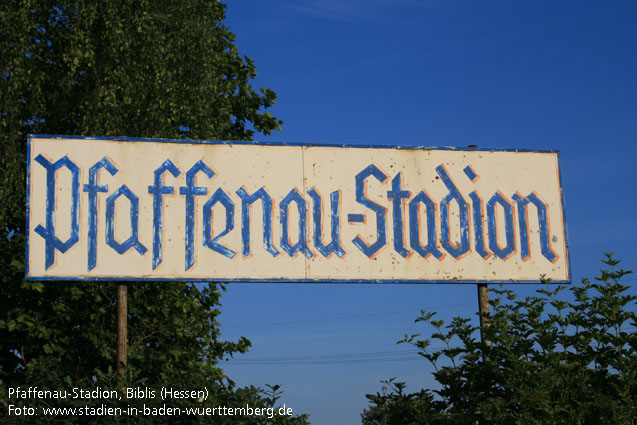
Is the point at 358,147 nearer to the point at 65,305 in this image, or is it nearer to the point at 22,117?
the point at 65,305

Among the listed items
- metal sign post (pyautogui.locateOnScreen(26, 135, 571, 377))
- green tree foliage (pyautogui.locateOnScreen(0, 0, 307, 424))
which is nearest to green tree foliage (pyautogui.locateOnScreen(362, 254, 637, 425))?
metal sign post (pyautogui.locateOnScreen(26, 135, 571, 377))

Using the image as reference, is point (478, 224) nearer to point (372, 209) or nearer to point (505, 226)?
point (505, 226)

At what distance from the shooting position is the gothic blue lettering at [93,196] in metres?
11.1

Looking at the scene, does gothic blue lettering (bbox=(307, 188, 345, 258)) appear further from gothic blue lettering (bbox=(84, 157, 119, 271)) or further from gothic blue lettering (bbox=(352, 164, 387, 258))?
gothic blue lettering (bbox=(84, 157, 119, 271))

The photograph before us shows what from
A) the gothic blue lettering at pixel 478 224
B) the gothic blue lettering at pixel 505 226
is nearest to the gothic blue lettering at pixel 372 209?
the gothic blue lettering at pixel 478 224

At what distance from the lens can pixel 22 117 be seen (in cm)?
1723

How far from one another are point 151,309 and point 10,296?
310 cm

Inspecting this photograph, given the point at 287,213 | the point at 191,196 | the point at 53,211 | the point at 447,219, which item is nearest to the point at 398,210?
the point at 447,219

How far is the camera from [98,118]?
16266 mm

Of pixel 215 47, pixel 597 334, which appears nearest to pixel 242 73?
pixel 215 47

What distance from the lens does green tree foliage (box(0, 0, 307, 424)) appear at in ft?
51.8

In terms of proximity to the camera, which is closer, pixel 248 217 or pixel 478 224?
pixel 248 217

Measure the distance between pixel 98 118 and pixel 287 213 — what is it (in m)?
6.72

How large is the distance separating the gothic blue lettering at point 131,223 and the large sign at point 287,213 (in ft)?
0.06
